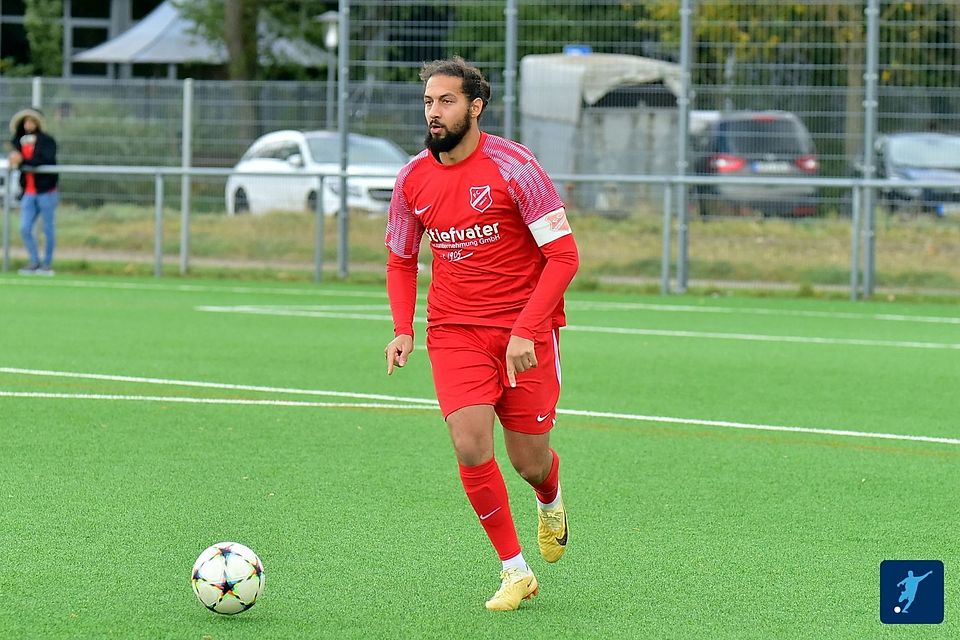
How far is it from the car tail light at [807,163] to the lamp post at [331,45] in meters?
5.83

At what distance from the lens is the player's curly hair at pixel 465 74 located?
586 centimetres

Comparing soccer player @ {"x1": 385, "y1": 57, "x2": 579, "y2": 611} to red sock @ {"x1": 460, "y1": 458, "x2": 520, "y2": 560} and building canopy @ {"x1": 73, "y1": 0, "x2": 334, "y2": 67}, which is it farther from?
building canopy @ {"x1": 73, "y1": 0, "x2": 334, "y2": 67}

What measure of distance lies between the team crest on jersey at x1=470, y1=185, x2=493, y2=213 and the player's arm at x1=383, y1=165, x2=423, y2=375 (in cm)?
28

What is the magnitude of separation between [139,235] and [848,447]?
14886 millimetres

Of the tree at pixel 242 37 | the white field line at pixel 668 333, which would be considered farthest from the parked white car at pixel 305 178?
the tree at pixel 242 37

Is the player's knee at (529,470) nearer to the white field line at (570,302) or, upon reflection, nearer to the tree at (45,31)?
the white field line at (570,302)

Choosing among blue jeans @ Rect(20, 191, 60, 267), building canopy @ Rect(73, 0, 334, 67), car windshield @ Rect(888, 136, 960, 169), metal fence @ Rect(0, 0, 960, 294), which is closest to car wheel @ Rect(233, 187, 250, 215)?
metal fence @ Rect(0, 0, 960, 294)

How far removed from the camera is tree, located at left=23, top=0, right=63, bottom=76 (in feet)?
163

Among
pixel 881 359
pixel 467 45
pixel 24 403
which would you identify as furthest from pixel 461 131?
pixel 467 45

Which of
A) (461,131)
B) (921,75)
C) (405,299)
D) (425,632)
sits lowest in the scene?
(425,632)

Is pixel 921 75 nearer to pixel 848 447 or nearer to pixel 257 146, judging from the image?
pixel 257 146

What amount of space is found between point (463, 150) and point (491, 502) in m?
1.23

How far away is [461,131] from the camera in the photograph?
5.85 metres

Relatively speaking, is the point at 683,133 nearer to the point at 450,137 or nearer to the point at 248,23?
the point at 450,137
